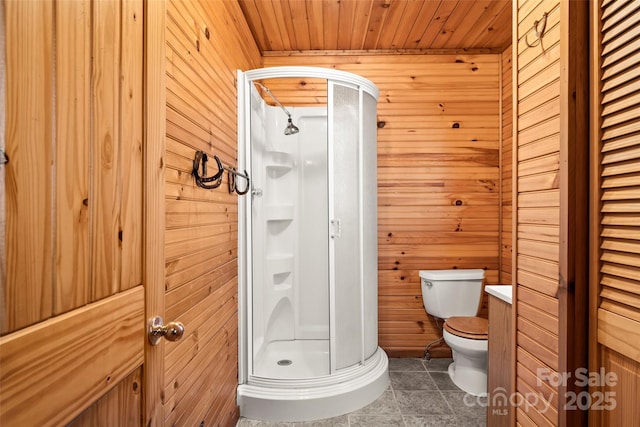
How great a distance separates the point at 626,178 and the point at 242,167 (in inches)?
68.6

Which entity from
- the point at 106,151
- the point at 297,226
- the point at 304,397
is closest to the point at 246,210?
the point at 297,226

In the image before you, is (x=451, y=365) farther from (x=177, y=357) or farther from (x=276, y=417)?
(x=177, y=357)

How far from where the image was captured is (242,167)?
6.73ft

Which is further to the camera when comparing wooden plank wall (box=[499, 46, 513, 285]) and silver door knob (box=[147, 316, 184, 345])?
wooden plank wall (box=[499, 46, 513, 285])

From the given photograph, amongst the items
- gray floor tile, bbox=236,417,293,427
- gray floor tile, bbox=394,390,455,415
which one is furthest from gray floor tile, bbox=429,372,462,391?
gray floor tile, bbox=236,417,293,427

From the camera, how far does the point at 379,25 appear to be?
2.48 metres

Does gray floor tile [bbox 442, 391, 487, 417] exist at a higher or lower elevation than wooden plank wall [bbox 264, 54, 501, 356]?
lower

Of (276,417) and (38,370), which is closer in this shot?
(38,370)

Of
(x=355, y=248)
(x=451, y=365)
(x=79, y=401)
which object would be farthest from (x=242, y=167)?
(x=451, y=365)

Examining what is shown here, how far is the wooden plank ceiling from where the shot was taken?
2.26 meters

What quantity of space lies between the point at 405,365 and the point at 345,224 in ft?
4.42

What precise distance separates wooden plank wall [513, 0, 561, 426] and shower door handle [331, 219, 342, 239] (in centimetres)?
110

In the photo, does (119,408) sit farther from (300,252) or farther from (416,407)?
(300,252)

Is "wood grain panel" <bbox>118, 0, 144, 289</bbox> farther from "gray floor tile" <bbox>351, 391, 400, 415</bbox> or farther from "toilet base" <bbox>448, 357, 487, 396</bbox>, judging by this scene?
"toilet base" <bbox>448, 357, 487, 396</bbox>
